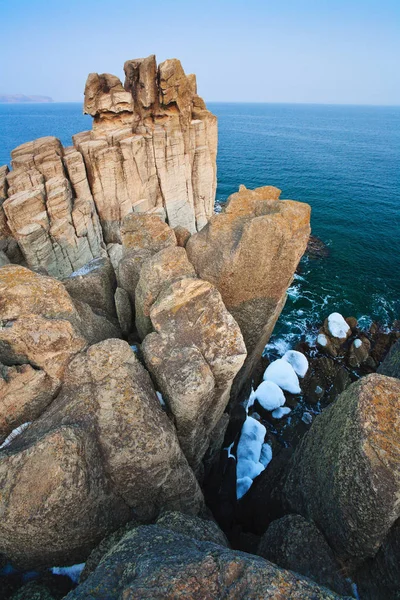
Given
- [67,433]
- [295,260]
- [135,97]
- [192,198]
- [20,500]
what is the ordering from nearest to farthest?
1. [20,500]
2. [67,433]
3. [295,260]
4. [135,97]
5. [192,198]

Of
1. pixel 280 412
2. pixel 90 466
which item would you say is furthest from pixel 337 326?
pixel 90 466

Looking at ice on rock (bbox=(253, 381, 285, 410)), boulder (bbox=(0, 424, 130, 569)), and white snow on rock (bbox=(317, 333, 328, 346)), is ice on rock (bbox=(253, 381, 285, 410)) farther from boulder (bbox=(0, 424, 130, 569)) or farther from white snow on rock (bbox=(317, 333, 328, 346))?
boulder (bbox=(0, 424, 130, 569))

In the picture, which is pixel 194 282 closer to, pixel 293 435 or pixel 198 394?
pixel 198 394

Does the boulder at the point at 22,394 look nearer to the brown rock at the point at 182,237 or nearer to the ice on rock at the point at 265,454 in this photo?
the brown rock at the point at 182,237

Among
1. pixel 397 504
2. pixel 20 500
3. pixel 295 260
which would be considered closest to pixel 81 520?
pixel 20 500

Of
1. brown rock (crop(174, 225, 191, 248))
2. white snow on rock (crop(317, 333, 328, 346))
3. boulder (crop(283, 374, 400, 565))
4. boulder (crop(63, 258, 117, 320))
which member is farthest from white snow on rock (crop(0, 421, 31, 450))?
white snow on rock (crop(317, 333, 328, 346))

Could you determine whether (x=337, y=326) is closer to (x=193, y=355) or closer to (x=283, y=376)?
(x=283, y=376)

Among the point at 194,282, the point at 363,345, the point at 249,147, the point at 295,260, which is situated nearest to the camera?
the point at 194,282

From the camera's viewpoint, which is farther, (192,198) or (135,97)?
(192,198)
